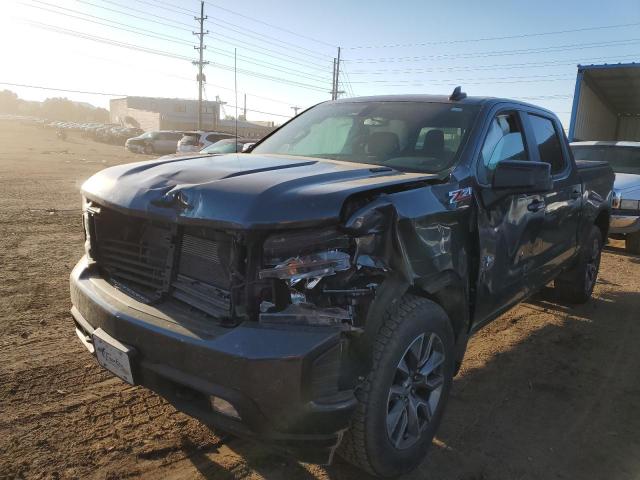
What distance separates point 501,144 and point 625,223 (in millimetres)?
5895

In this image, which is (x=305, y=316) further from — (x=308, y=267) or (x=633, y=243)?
(x=633, y=243)

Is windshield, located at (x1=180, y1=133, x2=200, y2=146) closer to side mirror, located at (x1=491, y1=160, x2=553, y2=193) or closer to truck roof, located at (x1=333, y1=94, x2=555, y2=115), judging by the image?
truck roof, located at (x1=333, y1=94, x2=555, y2=115)

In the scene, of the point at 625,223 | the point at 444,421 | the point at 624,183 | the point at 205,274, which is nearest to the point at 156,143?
the point at 624,183

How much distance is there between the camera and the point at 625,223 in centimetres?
814

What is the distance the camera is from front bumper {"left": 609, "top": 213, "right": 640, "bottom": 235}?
8.11 m

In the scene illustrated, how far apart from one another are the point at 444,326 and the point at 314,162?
47.1 inches

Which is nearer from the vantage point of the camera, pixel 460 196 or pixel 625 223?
pixel 460 196

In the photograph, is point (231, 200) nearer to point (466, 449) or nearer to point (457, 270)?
point (457, 270)

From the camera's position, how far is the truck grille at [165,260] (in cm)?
223

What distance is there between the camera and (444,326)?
2701 mm

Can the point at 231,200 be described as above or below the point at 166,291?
above

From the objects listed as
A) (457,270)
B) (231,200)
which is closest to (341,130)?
(457,270)

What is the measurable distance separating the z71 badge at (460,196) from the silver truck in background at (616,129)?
21.2 feet

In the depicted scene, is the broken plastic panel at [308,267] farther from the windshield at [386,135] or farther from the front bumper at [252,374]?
the windshield at [386,135]
